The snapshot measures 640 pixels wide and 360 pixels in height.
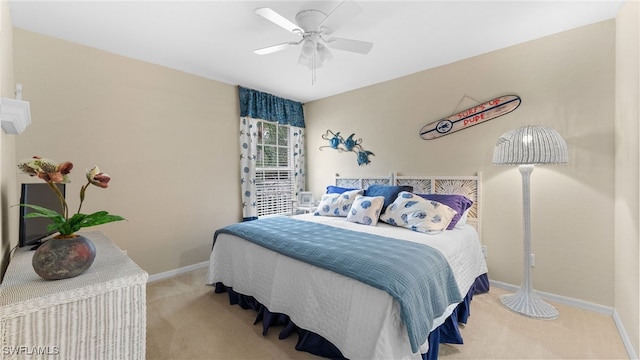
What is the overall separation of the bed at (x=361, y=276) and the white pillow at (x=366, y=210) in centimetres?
1

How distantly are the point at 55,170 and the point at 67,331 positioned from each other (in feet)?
2.37

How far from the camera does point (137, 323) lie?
1215 mm

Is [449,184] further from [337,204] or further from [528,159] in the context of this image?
[337,204]

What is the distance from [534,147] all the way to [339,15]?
1.89 m

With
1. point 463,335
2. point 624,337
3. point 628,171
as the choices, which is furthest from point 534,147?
point 463,335

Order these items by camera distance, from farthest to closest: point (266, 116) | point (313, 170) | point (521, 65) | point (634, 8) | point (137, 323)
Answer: point (313, 170), point (266, 116), point (521, 65), point (634, 8), point (137, 323)

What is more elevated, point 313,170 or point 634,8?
point 634,8

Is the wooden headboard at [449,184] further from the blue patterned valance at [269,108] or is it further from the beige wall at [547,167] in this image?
the blue patterned valance at [269,108]

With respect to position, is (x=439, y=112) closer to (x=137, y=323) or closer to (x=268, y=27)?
(x=268, y=27)

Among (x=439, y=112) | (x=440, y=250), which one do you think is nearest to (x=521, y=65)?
(x=439, y=112)

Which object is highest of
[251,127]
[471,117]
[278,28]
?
[278,28]

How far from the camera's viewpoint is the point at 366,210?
9.45 feet

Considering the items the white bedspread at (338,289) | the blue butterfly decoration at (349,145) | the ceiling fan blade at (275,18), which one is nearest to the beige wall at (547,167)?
the white bedspread at (338,289)

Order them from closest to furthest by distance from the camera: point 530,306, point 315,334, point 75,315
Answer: point 75,315 → point 315,334 → point 530,306
